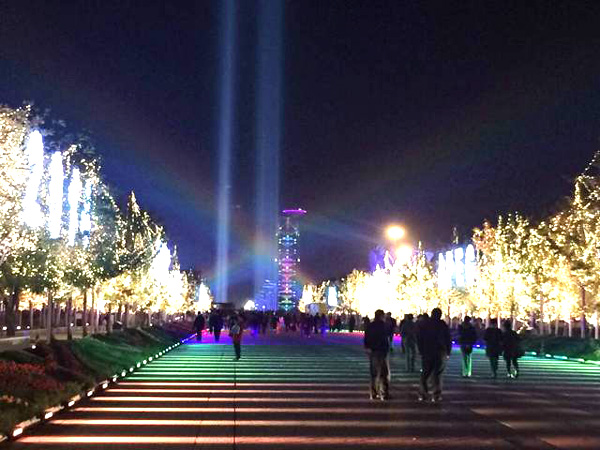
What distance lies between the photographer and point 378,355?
21391mm

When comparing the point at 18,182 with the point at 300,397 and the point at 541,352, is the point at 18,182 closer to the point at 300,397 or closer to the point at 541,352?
the point at 300,397

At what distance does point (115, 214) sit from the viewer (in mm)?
42688

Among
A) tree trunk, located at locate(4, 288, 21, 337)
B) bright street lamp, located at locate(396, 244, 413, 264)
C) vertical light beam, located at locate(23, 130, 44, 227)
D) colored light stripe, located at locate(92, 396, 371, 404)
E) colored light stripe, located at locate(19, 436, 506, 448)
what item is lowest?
colored light stripe, located at locate(19, 436, 506, 448)

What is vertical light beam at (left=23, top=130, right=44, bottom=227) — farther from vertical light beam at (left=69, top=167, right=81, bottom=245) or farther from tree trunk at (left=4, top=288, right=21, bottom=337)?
tree trunk at (left=4, top=288, right=21, bottom=337)

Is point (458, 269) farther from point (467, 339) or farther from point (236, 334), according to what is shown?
point (467, 339)

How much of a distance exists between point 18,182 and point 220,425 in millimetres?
11774

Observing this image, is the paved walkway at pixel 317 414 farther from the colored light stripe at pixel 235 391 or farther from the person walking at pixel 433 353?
the person walking at pixel 433 353

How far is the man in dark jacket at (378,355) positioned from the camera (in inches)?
833

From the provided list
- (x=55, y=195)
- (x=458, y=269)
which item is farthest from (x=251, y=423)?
(x=458, y=269)

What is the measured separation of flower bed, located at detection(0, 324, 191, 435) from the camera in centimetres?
1639

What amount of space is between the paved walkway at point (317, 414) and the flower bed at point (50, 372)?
0.44 metres

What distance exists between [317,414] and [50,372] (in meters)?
6.78

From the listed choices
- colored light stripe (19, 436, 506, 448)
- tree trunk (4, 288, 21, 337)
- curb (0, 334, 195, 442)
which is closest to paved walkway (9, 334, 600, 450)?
colored light stripe (19, 436, 506, 448)

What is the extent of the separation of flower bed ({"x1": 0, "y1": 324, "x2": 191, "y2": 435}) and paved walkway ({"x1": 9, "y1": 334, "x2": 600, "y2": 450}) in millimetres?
438
